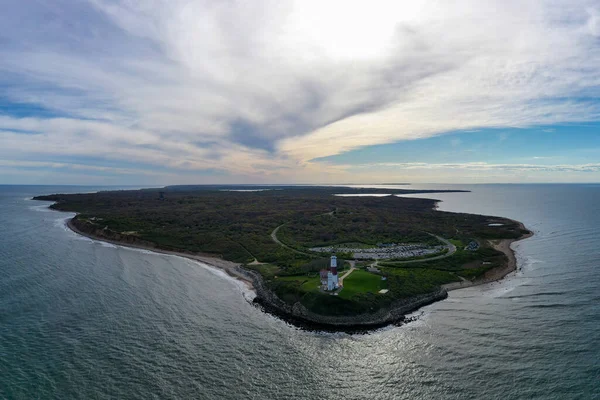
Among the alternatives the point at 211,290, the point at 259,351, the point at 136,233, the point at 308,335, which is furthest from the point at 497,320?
the point at 136,233

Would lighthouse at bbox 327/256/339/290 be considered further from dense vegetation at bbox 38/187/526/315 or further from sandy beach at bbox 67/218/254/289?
sandy beach at bbox 67/218/254/289

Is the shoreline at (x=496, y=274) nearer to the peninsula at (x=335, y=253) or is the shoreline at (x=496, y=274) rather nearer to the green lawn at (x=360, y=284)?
→ the peninsula at (x=335, y=253)

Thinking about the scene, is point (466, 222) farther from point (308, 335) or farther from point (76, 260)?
point (76, 260)

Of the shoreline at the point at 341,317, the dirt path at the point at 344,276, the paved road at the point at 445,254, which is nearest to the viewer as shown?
the shoreline at the point at 341,317

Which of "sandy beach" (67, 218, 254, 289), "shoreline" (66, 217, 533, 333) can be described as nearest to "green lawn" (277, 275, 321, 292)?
"shoreline" (66, 217, 533, 333)

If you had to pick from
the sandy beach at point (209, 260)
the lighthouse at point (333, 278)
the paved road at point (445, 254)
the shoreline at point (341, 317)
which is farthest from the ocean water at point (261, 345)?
the paved road at point (445, 254)

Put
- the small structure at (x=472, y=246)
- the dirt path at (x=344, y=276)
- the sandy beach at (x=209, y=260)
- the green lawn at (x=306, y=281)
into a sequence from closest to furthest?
1. the green lawn at (x=306, y=281)
2. the dirt path at (x=344, y=276)
3. the sandy beach at (x=209, y=260)
4. the small structure at (x=472, y=246)

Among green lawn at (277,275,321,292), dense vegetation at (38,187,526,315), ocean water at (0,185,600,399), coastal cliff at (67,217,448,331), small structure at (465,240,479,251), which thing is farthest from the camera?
small structure at (465,240,479,251)
